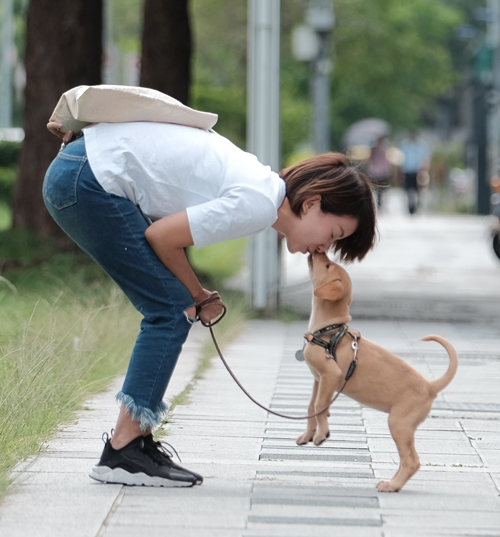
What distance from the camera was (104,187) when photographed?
351cm

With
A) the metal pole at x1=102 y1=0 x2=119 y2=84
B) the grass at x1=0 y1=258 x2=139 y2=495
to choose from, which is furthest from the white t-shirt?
the metal pole at x1=102 y1=0 x2=119 y2=84

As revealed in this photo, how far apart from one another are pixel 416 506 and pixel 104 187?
1525 millimetres

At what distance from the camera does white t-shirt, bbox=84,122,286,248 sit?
3371 mm

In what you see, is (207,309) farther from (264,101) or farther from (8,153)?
(8,153)

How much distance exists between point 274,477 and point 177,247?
3.26 feet

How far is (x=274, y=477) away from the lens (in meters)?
3.84

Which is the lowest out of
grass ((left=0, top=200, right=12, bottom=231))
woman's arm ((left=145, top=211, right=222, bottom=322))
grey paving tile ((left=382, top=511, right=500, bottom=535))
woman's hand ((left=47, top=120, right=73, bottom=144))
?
grass ((left=0, top=200, right=12, bottom=231))

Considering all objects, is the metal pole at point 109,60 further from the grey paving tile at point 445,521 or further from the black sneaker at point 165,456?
the grey paving tile at point 445,521

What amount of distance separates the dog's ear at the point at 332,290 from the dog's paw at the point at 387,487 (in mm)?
683

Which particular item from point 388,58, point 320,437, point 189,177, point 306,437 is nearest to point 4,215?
point 306,437

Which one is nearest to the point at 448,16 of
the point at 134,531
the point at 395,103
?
the point at 395,103

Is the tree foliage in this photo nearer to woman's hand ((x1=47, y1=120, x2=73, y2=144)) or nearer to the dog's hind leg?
woman's hand ((x1=47, y1=120, x2=73, y2=144))

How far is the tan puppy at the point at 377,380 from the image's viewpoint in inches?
142

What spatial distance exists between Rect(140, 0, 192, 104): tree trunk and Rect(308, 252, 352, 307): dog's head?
7.62 metres
